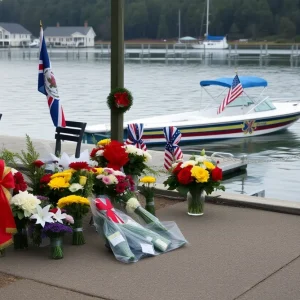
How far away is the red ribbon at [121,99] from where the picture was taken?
31.3ft

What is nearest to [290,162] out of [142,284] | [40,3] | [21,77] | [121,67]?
[121,67]

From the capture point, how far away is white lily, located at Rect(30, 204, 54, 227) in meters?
7.21

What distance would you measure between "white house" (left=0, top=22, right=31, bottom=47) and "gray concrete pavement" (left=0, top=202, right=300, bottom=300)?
152440 millimetres

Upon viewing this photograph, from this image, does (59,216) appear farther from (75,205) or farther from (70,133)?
(70,133)

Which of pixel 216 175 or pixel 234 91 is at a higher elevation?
pixel 216 175

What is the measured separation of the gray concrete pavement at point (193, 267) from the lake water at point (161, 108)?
8.05 meters

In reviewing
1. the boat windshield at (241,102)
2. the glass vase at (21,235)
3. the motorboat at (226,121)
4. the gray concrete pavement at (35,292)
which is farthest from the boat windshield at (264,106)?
the gray concrete pavement at (35,292)

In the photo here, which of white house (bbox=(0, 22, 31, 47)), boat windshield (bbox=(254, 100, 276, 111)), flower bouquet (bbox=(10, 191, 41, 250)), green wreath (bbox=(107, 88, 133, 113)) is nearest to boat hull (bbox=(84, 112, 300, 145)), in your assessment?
boat windshield (bbox=(254, 100, 276, 111))

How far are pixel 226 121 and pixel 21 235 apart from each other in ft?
62.6

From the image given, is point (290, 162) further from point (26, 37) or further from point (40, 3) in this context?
point (26, 37)

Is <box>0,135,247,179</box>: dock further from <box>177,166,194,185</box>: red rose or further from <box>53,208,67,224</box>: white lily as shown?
<box>53,208,67,224</box>: white lily

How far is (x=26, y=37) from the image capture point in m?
167

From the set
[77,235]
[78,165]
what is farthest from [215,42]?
[77,235]

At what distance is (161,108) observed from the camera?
40.2 meters
